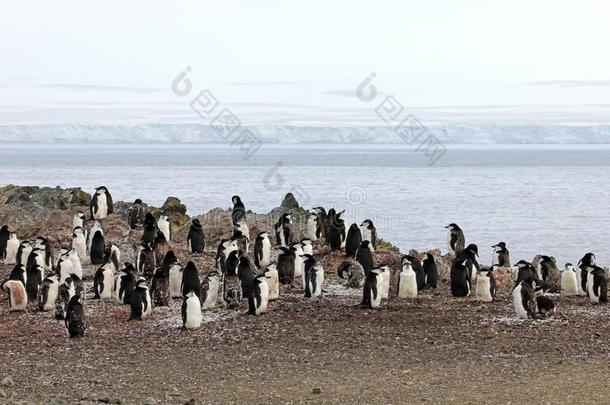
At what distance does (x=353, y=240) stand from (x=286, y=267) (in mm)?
2900

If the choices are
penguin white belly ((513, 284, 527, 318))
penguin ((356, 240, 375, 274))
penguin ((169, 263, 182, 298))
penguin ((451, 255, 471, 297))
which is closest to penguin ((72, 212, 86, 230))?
penguin ((169, 263, 182, 298))

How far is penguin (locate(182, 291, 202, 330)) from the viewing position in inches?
529

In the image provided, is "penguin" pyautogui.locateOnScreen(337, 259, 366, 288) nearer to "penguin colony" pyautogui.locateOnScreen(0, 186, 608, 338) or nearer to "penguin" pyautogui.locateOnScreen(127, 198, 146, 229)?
"penguin colony" pyautogui.locateOnScreen(0, 186, 608, 338)

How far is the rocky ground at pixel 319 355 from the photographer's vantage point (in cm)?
1013

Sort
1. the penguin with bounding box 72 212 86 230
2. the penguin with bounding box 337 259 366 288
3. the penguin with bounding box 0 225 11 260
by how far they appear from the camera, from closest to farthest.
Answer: the penguin with bounding box 337 259 366 288, the penguin with bounding box 0 225 11 260, the penguin with bounding box 72 212 86 230

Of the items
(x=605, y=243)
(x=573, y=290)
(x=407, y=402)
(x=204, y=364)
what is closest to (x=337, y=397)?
(x=407, y=402)

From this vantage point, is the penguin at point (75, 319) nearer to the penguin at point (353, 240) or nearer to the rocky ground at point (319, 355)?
the rocky ground at point (319, 355)

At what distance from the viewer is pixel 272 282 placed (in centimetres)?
1542

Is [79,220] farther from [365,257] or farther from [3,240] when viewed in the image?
[365,257]

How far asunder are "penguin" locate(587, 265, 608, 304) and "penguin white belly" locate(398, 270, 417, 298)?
2.89 metres

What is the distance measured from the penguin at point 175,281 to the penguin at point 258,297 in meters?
2.14

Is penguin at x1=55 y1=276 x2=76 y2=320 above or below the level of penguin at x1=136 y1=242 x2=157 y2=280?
below

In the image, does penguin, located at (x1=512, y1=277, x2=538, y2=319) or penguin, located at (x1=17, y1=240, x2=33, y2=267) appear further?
penguin, located at (x1=17, y1=240, x2=33, y2=267)

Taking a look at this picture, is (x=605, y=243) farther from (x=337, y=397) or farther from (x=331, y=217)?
(x=337, y=397)
